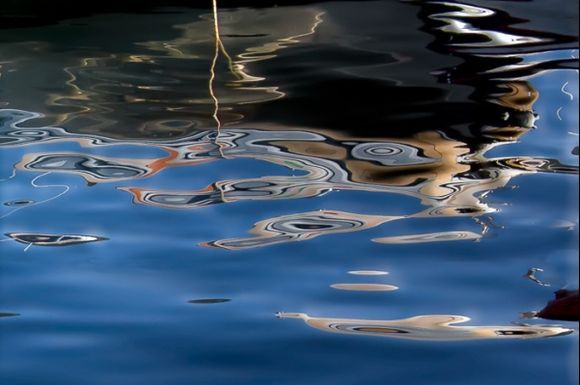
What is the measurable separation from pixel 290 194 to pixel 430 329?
45.9 inches

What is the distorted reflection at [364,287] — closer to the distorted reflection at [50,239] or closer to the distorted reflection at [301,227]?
the distorted reflection at [301,227]

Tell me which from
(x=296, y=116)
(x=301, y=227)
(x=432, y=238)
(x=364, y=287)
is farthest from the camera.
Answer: (x=296, y=116)

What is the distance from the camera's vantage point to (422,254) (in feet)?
10.8

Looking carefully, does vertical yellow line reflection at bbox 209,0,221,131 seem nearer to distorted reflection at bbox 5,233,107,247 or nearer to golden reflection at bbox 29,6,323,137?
golden reflection at bbox 29,6,323,137

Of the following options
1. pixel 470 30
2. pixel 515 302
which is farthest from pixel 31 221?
pixel 470 30

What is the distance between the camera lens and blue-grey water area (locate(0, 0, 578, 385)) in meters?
2.72

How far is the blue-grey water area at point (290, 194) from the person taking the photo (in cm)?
272

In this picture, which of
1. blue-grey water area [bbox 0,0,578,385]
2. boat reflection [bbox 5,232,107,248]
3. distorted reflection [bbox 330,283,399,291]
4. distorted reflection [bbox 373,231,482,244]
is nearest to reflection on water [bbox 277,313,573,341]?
blue-grey water area [bbox 0,0,578,385]

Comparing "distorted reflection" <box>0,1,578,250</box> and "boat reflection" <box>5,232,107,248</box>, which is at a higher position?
"distorted reflection" <box>0,1,578,250</box>

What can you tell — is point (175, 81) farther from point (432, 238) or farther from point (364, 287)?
point (364, 287)

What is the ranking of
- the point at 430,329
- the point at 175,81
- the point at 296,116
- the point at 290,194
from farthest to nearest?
the point at 175,81
the point at 296,116
the point at 290,194
the point at 430,329

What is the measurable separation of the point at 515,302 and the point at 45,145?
7.34ft

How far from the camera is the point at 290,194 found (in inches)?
152

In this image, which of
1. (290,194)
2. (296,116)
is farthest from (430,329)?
(296,116)
